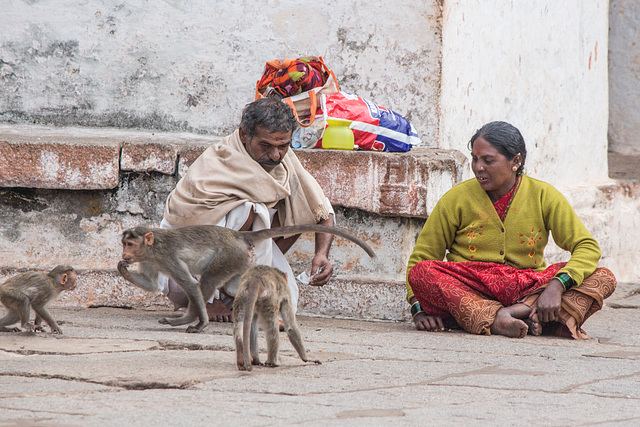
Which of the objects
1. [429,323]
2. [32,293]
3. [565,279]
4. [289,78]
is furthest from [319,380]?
[289,78]

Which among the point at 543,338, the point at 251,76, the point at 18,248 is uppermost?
the point at 251,76

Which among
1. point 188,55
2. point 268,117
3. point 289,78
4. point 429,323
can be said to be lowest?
point 429,323

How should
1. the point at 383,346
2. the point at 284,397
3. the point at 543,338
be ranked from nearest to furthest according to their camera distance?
1. the point at 284,397
2. the point at 383,346
3. the point at 543,338

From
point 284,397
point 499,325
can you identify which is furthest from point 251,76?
point 284,397

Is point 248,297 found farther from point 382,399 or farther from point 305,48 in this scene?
point 305,48

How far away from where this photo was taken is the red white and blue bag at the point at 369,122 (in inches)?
203

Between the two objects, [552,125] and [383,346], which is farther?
[552,125]

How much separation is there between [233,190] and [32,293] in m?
1.15

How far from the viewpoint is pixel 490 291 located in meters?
4.55

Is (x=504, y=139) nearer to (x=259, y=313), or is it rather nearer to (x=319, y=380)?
(x=259, y=313)

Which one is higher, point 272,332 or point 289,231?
point 289,231

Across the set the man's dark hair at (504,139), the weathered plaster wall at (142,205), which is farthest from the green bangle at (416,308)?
the man's dark hair at (504,139)

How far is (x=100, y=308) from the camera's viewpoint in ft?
16.8

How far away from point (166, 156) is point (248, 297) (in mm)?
2310
